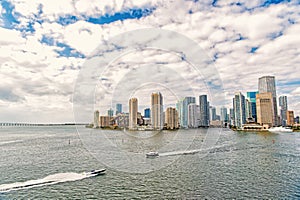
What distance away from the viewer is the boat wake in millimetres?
24031

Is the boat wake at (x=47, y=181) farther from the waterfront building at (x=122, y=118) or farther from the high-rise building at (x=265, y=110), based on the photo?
the high-rise building at (x=265, y=110)

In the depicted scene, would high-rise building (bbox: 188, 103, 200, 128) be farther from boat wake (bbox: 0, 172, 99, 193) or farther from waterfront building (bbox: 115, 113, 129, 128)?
boat wake (bbox: 0, 172, 99, 193)

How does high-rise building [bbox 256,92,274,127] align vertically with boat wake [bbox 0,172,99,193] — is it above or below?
above

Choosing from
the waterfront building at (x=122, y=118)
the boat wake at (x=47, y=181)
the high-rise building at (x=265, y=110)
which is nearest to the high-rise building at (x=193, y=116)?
the waterfront building at (x=122, y=118)

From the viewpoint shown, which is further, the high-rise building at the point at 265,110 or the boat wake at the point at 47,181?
the high-rise building at the point at 265,110

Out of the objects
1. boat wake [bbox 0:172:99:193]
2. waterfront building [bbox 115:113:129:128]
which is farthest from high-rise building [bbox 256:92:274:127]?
boat wake [bbox 0:172:99:193]

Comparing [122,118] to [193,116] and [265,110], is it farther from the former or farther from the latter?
[265,110]

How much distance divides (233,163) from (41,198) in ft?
89.9

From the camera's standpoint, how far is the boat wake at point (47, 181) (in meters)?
24.0

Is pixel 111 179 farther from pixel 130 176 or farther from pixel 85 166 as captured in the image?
pixel 85 166

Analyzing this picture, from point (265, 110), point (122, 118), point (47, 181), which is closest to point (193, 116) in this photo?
point (122, 118)

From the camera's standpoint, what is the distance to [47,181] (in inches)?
1030

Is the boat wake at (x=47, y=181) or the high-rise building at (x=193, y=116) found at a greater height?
the high-rise building at (x=193, y=116)

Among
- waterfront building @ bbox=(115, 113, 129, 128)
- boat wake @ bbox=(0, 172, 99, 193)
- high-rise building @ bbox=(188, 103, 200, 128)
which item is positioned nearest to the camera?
boat wake @ bbox=(0, 172, 99, 193)
